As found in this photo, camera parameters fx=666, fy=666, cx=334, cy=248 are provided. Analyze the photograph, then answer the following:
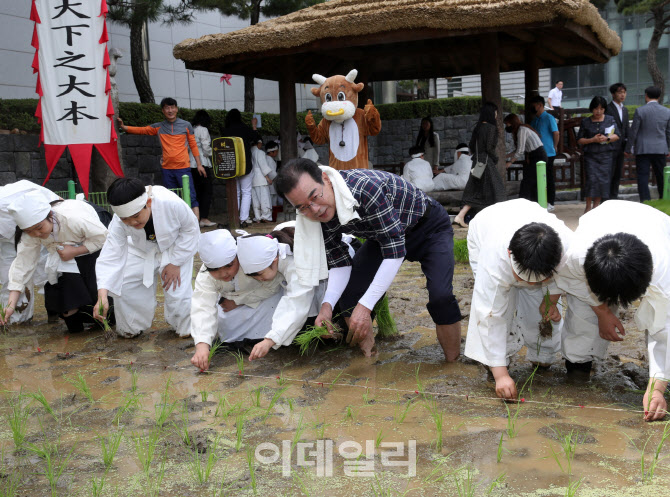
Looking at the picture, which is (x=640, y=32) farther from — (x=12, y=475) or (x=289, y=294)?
(x=12, y=475)

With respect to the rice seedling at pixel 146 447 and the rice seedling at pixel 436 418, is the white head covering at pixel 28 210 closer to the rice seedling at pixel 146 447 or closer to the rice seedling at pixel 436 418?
the rice seedling at pixel 146 447

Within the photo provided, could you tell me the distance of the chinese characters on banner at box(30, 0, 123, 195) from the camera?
24.8 ft

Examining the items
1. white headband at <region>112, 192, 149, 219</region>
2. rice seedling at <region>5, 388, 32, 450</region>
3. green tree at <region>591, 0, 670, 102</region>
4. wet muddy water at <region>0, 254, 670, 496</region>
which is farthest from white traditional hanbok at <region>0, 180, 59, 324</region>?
green tree at <region>591, 0, 670, 102</region>

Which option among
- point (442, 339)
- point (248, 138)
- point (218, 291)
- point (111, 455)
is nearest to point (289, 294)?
point (218, 291)

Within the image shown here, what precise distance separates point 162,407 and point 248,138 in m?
7.27

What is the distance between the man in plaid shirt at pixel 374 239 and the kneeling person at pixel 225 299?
0.48 metres

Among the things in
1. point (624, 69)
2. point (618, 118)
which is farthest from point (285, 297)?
point (624, 69)

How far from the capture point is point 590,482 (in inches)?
88.7

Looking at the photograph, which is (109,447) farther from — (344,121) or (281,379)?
(344,121)

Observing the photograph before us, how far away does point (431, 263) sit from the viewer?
3697 mm

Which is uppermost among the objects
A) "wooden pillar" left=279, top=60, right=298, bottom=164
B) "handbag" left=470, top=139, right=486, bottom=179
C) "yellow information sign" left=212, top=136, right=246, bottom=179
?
"wooden pillar" left=279, top=60, right=298, bottom=164

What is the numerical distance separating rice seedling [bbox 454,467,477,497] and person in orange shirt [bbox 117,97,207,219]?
23.6 ft

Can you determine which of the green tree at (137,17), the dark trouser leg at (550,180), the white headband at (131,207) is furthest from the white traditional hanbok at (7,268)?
the dark trouser leg at (550,180)

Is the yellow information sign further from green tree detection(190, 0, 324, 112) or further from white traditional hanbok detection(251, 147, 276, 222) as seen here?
green tree detection(190, 0, 324, 112)
